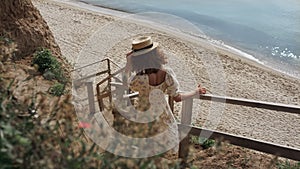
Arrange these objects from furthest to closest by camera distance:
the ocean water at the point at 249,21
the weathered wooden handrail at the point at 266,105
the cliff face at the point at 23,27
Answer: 1. the ocean water at the point at 249,21
2. the cliff face at the point at 23,27
3. the weathered wooden handrail at the point at 266,105

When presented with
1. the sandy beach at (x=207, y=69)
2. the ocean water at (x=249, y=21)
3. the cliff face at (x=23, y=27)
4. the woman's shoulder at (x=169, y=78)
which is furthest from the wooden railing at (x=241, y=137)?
the ocean water at (x=249, y=21)

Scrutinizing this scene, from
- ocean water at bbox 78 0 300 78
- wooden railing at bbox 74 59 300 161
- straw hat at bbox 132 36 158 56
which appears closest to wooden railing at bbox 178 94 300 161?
wooden railing at bbox 74 59 300 161

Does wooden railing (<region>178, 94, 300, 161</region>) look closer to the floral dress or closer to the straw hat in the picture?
the floral dress

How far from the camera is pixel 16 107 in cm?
178

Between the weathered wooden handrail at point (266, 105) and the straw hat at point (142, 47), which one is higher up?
the straw hat at point (142, 47)

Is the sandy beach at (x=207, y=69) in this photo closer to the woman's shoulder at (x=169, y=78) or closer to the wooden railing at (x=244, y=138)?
the wooden railing at (x=244, y=138)

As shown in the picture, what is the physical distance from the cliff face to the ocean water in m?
9.13

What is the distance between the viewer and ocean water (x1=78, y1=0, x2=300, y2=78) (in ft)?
48.6

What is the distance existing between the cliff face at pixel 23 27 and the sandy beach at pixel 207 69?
1.11 m

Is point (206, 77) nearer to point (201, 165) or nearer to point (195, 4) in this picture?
point (201, 165)

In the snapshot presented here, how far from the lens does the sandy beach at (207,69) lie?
325 inches

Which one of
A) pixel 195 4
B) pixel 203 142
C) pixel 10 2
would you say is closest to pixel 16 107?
pixel 203 142

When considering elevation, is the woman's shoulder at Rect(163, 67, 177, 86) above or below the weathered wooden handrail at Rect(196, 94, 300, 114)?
above

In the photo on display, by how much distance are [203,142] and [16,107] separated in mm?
3350
